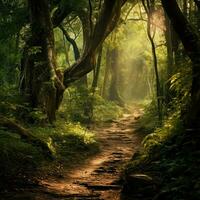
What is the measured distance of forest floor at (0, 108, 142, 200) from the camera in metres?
8.08

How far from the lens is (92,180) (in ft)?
33.0

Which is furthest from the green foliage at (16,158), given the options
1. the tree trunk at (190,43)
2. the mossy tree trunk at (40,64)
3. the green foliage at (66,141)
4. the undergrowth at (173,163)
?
the mossy tree trunk at (40,64)

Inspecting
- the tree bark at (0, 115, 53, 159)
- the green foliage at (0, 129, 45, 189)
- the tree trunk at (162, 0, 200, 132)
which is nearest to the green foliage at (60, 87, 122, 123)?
the tree bark at (0, 115, 53, 159)

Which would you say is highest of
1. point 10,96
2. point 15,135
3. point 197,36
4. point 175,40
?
point 175,40

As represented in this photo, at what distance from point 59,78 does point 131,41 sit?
30.3 metres

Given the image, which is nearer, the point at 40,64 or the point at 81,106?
the point at 40,64

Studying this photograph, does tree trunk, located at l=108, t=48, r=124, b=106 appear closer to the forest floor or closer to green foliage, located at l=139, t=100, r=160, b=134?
green foliage, located at l=139, t=100, r=160, b=134

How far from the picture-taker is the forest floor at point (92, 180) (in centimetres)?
808

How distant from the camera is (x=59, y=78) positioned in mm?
16797

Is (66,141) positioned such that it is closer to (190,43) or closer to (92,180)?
(92,180)

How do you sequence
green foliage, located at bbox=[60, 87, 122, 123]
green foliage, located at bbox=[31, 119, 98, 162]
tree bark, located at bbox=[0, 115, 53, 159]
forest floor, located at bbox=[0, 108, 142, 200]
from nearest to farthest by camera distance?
forest floor, located at bbox=[0, 108, 142, 200], tree bark, located at bbox=[0, 115, 53, 159], green foliage, located at bbox=[31, 119, 98, 162], green foliage, located at bbox=[60, 87, 122, 123]

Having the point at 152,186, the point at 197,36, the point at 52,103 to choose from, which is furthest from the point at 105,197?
the point at 52,103

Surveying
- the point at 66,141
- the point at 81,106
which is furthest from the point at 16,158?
the point at 81,106

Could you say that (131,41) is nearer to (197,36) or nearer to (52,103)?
(52,103)
